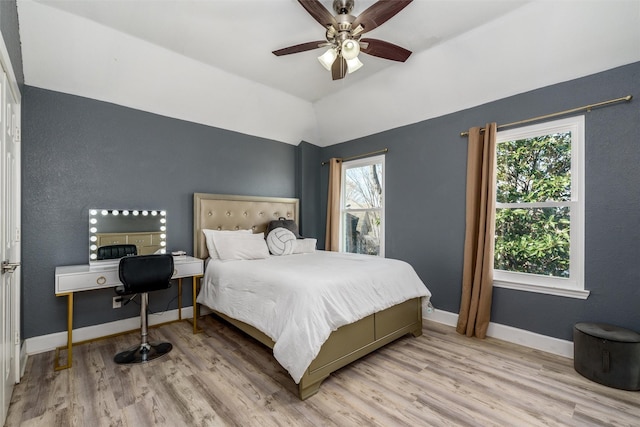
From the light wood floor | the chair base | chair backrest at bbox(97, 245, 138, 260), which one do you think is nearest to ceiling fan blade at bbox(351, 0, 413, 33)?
the light wood floor

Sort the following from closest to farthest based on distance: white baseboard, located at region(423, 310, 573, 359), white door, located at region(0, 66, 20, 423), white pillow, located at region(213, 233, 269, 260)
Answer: white door, located at region(0, 66, 20, 423) → white baseboard, located at region(423, 310, 573, 359) → white pillow, located at region(213, 233, 269, 260)

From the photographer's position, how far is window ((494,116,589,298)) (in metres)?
2.56

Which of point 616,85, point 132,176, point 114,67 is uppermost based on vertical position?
point 114,67

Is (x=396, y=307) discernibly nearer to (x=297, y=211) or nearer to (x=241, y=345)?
(x=241, y=345)

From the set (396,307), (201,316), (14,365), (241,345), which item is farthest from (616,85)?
(14,365)

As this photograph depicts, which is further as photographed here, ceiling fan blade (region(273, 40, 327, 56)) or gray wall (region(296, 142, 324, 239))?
gray wall (region(296, 142, 324, 239))

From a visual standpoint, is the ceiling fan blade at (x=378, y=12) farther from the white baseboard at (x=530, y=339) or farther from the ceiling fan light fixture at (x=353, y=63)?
the white baseboard at (x=530, y=339)

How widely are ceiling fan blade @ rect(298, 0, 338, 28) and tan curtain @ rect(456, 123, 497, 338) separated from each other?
196 cm

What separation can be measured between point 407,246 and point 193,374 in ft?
8.83

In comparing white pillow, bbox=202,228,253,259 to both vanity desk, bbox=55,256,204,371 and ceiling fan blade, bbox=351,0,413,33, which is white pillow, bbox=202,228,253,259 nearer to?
vanity desk, bbox=55,256,204,371

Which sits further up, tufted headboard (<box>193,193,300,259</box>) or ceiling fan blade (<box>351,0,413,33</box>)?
ceiling fan blade (<box>351,0,413,33</box>)

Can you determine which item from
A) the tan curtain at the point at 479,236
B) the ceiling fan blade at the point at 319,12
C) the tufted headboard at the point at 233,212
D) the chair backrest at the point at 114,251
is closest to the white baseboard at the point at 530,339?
the tan curtain at the point at 479,236

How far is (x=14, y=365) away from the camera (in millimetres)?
2025

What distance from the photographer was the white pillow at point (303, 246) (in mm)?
3766
